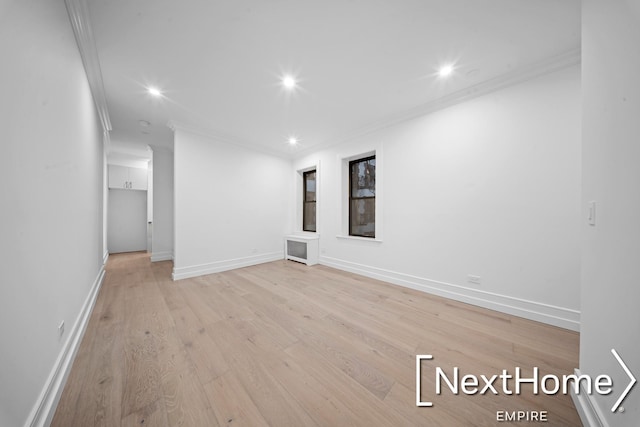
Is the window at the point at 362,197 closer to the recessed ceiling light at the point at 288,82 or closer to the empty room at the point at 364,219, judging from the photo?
the empty room at the point at 364,219

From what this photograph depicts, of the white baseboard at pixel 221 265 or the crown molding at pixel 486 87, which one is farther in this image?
the white baseboard at pixel 221 265

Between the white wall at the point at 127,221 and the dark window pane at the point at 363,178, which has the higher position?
the dark window pane at the point at 363,178

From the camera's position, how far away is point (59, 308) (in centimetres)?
134

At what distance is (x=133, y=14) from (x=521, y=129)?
3.59m

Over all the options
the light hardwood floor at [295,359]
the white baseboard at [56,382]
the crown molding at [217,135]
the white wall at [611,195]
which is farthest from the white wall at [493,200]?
the white baseboard at [56,382]

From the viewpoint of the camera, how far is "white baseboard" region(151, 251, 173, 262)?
4.61 m

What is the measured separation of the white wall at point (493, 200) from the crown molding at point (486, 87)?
62mm

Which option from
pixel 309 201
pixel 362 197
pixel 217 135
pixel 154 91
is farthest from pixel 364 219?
pixel 154 91

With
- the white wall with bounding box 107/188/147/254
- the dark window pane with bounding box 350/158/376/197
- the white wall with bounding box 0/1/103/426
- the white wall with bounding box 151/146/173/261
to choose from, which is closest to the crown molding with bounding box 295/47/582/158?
the dark window pane with bounding box 350/158/376/197

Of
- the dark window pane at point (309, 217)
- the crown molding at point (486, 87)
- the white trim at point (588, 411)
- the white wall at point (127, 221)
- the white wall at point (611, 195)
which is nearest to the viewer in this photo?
the white wall at point (611, 195)

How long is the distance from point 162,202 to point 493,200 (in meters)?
6.06

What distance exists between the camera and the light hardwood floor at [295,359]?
109cm

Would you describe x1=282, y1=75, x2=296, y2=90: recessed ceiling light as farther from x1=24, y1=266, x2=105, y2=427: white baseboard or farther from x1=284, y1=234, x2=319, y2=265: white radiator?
x1=24, y1=266, x2=105, y2=427: white baseboard

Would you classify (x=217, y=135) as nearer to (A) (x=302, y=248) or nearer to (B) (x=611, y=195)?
(A) (x=302, y=248)
